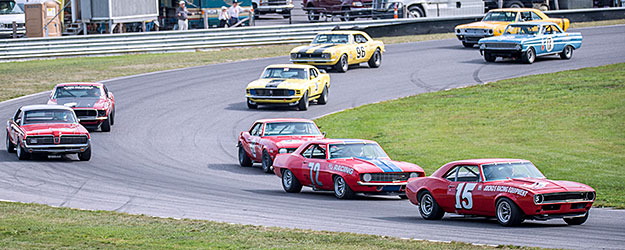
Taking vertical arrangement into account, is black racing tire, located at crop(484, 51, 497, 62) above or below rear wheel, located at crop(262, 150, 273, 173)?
above

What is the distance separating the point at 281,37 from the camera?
1638 inches

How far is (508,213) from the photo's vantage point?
11.8 m

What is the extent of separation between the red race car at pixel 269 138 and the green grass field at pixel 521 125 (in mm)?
2113

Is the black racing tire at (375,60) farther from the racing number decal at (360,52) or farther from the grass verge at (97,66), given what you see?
the grass verge at (97,66)

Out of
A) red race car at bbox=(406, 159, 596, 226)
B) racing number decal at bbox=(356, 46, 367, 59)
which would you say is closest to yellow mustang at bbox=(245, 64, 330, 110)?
racing number decal at bbox=(356, 46, 367, 59)

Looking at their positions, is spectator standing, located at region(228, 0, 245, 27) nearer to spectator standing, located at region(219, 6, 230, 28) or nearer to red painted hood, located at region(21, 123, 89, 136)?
spectator standing, located at region(219, 6, 230, 28)

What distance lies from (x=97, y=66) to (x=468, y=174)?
25592mm

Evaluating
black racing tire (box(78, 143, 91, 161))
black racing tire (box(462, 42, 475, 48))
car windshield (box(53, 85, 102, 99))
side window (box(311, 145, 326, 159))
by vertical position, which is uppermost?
black racing tire (box(462, 42, 475, 48))

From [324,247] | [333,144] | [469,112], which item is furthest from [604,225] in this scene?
[469,112]

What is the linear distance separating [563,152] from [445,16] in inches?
1008

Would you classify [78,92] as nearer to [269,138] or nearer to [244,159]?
[244,159]

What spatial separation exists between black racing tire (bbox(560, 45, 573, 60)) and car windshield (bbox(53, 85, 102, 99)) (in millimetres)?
19691

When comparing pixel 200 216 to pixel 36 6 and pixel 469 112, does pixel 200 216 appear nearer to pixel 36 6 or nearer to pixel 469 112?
pixel 469 112

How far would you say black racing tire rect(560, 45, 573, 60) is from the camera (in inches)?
1409
